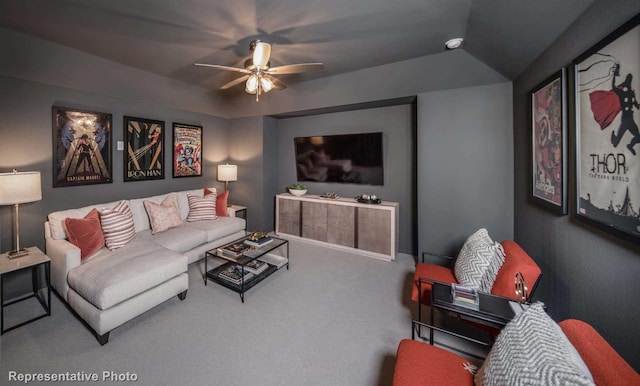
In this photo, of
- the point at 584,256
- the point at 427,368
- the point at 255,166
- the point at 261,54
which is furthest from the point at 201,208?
the point at 584,256

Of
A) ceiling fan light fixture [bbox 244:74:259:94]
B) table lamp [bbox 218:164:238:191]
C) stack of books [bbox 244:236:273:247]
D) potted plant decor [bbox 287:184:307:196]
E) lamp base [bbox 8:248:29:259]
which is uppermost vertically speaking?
ceiling fan light fixture [bbox 244:74:259:94]

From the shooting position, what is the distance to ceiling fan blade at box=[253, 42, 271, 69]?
7.14ft

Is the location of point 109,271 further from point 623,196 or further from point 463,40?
point 463,40

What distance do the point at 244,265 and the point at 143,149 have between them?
2.75 meters

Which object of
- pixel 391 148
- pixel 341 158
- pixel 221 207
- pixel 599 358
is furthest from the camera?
pixel 341 158

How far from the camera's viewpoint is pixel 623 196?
1.15m

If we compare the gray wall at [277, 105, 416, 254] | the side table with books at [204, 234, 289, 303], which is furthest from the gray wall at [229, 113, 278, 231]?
the side table with books at [204, 234, 289, 303]

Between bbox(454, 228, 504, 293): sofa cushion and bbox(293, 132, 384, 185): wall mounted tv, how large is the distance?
6.52 feet

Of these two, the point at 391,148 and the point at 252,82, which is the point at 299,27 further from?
the point at 391,148

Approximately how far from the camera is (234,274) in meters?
2.75

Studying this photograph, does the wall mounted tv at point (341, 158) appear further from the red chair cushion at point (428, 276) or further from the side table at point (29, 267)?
the side table at point (29, 267)

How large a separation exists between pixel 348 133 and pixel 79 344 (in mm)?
4085

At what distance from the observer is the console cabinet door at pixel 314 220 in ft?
13.6

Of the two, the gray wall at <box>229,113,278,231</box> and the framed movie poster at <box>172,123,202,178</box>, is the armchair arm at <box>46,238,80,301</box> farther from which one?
the gray wall at <box>229,113,278,231</box>
